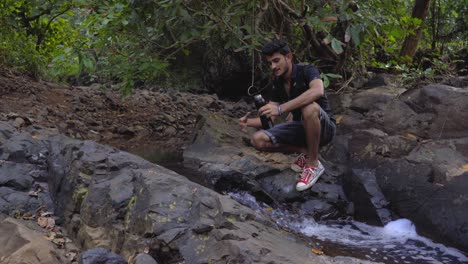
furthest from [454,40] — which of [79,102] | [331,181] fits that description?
[79,102]

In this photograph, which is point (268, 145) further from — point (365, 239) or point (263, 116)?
point (365, 239)

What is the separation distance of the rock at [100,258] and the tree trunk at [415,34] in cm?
687

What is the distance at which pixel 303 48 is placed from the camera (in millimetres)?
7258

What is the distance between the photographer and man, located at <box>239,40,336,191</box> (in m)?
4.33

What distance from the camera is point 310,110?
Result: 4.42 m

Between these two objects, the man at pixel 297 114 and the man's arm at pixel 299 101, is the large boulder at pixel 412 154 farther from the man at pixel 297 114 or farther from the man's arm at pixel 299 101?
the man's arm at pixel 299 101

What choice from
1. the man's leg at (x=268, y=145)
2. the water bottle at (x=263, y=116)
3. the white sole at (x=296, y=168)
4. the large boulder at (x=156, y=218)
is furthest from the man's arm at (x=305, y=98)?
the large boulder at (x=156, y=218)

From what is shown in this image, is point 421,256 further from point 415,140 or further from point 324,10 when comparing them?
point 324,10

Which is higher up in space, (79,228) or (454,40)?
(79,228)

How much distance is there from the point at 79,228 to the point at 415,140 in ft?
11.6

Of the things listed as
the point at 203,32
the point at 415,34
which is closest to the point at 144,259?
the point at 203,32

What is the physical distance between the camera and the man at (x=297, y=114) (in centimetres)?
433

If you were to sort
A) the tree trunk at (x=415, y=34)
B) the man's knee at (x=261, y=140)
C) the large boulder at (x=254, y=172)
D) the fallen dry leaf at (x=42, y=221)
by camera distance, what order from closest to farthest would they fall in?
the fallen dry leaf at (x=42, y=221), the large boulder at (x=254, y=172), the man's knee at (x=261, y=140), the tree trunk at (x=415, y=34)

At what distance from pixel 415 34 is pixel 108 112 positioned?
5381mm
